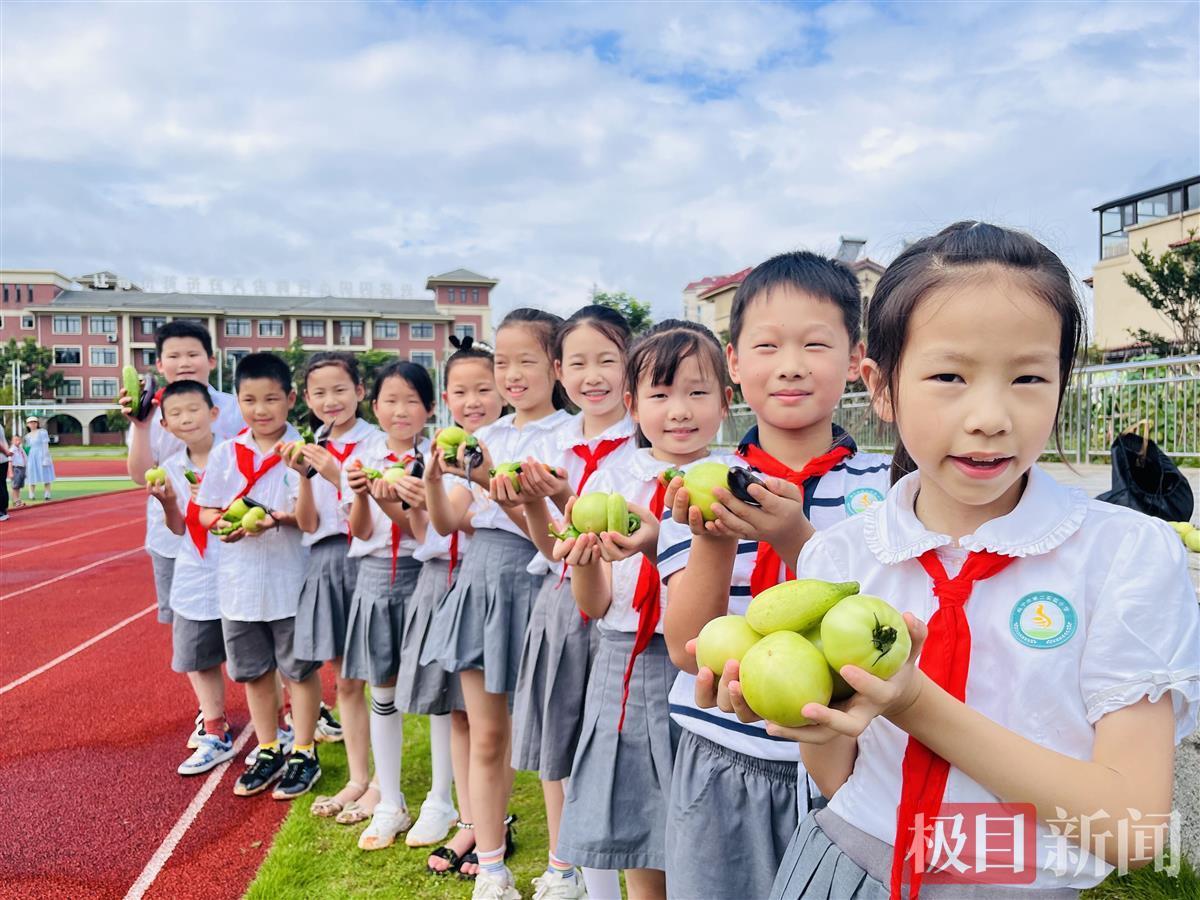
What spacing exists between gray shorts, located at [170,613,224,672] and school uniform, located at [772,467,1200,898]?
14.8 ft

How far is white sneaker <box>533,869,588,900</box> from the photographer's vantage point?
3.52 meters

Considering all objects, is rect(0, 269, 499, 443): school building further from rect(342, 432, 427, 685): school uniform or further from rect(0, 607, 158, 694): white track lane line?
rect(342, 432, 427, 685): school uniform

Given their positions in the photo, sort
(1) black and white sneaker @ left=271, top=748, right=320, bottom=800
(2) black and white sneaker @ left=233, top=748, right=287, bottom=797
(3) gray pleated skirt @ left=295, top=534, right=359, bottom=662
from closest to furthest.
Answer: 1. (3) gray pleated skirt @ left=295, top=534, right=359, bottom=662
2. (1) black and white sneaker @ left=271, top=748, right=320, bottom=800
3. (2) black and white sneaker @ left=233, top=748, right=287, bottom=797

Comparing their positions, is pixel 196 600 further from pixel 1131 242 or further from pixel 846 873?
pixel 1131 242

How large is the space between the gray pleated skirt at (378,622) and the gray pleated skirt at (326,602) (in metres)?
0.19

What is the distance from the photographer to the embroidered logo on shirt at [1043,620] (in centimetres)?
130

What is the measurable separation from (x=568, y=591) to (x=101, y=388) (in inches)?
3359

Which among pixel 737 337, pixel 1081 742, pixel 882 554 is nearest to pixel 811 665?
pixel 882 554

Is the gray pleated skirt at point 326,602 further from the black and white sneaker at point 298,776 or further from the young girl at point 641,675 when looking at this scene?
the young girl at point 641,675

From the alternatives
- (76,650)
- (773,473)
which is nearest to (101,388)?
(76,650)

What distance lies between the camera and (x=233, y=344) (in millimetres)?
75875

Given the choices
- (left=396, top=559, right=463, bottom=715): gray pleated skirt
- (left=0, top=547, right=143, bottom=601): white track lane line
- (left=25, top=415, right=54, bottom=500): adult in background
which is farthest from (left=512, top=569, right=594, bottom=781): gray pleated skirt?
(left=25, top=415, right=54, bottom=500): adult in background

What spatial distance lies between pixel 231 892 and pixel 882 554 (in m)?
3.98

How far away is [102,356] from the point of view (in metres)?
74.1
